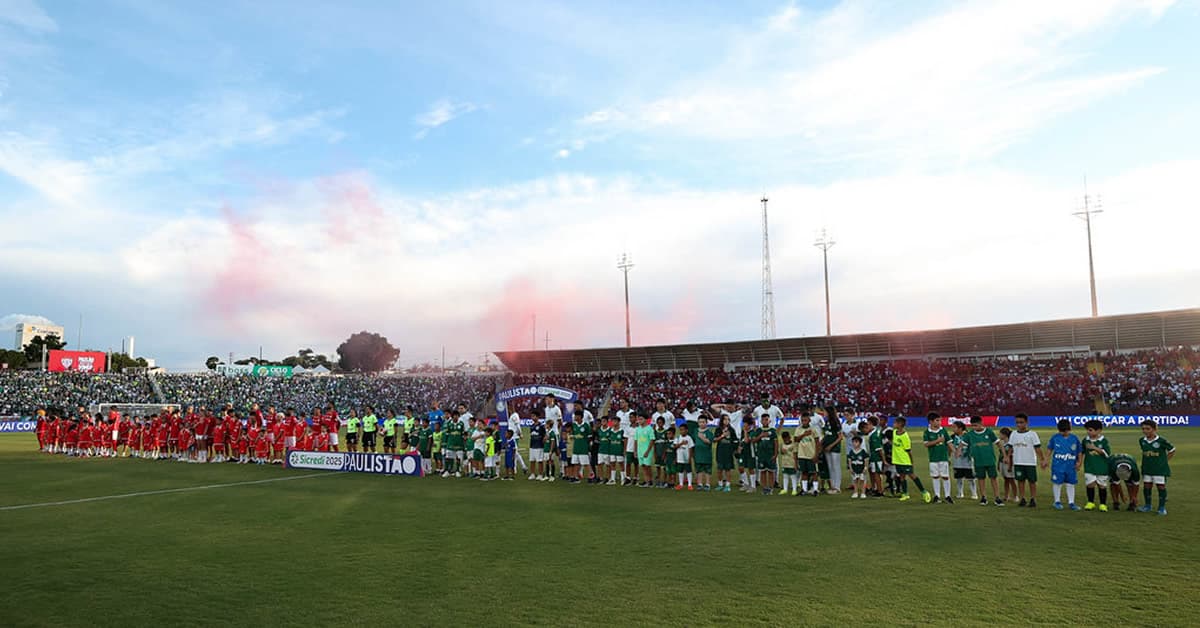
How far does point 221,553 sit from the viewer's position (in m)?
9.77

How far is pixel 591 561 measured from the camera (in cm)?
895

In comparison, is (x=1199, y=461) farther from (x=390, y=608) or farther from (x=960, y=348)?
(x=960, y=348)

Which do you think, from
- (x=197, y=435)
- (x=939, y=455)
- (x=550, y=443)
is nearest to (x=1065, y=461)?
(x=939, y=455)

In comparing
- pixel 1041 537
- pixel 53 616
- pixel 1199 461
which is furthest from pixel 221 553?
pixel 1199 461

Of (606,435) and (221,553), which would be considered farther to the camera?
(606,435)

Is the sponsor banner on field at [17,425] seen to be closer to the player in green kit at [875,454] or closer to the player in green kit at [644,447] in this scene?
the player in green kit at [644,447]

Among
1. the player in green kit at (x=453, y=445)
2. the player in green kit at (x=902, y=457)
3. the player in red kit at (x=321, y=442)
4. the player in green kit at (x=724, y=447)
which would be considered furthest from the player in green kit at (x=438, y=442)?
the player in green kit at (x=902, y=457)

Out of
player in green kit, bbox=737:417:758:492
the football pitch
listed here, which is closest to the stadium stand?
player in green kit, bbox=737:417:758:492

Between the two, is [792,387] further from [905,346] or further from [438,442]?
[438,442]

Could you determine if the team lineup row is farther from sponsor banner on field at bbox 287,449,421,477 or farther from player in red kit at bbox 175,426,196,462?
sponsor banner on field at bbox 287,449,421,477

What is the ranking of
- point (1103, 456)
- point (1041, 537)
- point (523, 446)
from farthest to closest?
point (523, 446) → point (1103, 456) → point (1041, 537)

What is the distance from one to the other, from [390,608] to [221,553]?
13.4 ft

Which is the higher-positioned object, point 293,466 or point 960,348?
point 960,348

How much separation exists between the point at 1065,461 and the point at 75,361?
3465 inches
